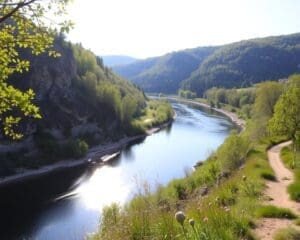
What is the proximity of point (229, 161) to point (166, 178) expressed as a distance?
23.5 m

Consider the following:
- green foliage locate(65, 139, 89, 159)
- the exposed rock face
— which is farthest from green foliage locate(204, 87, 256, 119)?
green foliage locate(65, 139, 89, 159)

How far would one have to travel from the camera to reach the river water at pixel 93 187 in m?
41.7

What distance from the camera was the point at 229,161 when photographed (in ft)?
119

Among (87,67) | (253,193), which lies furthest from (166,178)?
(87,67)

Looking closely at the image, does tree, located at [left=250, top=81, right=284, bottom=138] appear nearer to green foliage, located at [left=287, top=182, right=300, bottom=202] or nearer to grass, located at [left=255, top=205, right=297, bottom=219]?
green foliage, located at [left=287, top=182, right=300, bottom=202]

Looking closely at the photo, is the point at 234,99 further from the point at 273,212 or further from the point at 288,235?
the point at 288,235

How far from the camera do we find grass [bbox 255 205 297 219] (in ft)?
42.4

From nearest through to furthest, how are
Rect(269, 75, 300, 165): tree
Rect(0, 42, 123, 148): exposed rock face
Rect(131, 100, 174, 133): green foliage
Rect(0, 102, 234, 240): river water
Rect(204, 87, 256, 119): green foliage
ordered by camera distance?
Rect(269, 75, 300, 165): tree, Rect(0, 102, 234, 240): river water, Rect(0, 42, 123, 148): exposed rock face, Rect(131, 100, 174, 133): green foliage, Rect(204, 87, 256, 119): green foliage

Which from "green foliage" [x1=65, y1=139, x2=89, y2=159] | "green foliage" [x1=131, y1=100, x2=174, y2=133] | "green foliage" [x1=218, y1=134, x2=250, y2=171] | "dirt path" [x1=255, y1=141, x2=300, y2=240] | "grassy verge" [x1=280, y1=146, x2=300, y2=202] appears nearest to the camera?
"dirt path" [x1=255, y1=141, x2=300, y2=240]

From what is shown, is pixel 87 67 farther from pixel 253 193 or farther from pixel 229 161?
pixel 253 193

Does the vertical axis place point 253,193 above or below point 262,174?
above

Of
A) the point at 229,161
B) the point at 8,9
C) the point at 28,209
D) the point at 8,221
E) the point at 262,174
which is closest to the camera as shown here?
the point at 8,9

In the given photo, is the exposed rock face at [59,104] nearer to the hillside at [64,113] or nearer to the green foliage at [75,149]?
the hillside at [64,113]

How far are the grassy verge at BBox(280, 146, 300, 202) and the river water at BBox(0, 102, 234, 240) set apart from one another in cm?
590
